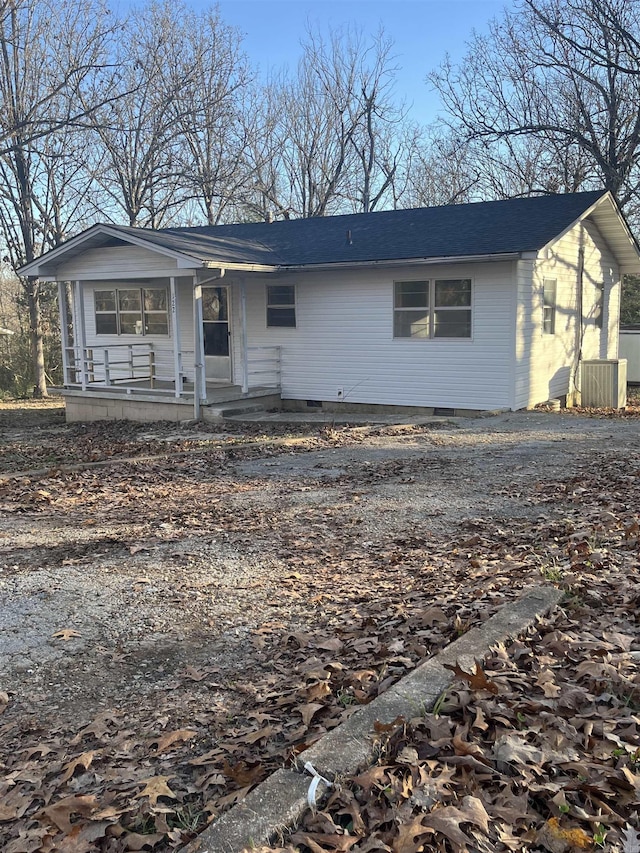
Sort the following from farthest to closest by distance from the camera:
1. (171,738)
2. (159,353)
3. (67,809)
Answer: (159,353)
(171,738)
(67,809)

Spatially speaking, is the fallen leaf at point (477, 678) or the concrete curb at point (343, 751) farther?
the fallen leaf at point (477, 678)

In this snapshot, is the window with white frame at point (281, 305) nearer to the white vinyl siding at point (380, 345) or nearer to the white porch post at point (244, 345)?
the white vinyl siding at point (380, 345)

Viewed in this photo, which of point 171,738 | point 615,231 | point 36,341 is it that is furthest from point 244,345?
point 171,738

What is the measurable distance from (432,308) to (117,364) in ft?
25.5

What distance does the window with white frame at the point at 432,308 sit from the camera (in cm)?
1442

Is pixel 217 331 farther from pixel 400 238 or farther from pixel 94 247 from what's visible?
pixel 400 238

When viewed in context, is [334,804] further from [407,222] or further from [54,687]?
[407,222]

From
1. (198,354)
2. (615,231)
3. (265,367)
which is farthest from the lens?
(615,231)

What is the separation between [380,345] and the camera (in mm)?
15328

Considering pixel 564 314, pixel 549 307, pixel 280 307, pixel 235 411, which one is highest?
pixel 280 307

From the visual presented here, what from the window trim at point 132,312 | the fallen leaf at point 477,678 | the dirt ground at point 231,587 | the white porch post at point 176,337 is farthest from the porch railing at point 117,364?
A: the fallen leaf at point 477,678

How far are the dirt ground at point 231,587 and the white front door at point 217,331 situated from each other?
22.7ft

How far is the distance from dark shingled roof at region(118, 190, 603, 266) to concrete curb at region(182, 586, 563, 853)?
34.7ft

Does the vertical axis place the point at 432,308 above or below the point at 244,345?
above
